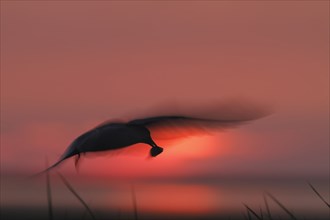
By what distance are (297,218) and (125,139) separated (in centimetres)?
83

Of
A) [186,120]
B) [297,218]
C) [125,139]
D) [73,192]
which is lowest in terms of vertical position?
[297,218]

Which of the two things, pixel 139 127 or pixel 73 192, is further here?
pixel 139 127

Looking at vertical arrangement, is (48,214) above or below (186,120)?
below

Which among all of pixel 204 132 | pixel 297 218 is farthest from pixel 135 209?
pixel 297 218

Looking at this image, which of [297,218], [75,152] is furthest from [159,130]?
[297,218]

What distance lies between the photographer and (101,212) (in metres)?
3.13

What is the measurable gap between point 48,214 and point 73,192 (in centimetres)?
14

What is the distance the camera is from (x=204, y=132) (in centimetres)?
292

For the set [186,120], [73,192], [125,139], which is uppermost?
[186,120]

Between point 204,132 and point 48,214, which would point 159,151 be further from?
point 48,214

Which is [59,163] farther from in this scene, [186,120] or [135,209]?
[186,120]

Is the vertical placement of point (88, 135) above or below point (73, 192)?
above

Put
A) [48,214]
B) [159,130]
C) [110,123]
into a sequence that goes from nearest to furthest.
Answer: [48,214], [110,123], [159,130]

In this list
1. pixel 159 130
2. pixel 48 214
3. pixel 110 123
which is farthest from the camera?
pixel 159 130
